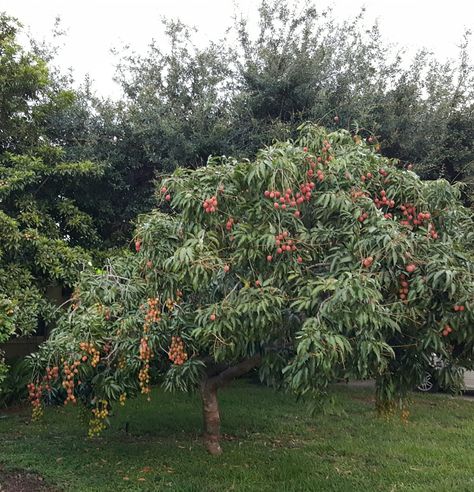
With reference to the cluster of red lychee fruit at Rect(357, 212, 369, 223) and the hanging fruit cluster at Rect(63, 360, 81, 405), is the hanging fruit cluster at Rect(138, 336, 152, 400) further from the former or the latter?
the cluster of red lychee fruit at Rect(357, 212, 369, 223)

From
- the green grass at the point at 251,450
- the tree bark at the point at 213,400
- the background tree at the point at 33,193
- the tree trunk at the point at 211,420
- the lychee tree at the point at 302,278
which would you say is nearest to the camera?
the lychee tree at the point at 302,278

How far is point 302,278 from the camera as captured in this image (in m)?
4.06

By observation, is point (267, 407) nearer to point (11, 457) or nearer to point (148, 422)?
point (148, 422)

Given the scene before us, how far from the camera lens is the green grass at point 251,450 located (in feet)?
18.8

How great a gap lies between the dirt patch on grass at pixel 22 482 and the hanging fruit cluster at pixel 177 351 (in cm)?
196

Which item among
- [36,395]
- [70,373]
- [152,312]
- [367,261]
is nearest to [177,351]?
[152,312]

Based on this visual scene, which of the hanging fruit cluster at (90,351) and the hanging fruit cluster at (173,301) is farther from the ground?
the hanging fruit cluster at (173,301)

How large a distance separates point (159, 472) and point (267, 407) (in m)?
4.04

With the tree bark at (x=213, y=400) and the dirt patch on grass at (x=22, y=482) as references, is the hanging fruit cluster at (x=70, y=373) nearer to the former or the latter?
the dirt patch on grass at (x=22, y=482)

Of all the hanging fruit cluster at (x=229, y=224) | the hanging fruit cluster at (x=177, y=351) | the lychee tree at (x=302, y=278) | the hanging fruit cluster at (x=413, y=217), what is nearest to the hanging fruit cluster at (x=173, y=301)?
the lychee tree at (x=302, y=278)

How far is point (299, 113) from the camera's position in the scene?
9062mm

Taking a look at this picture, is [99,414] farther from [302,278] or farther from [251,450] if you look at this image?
[302,278]

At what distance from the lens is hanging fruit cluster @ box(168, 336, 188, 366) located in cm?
475

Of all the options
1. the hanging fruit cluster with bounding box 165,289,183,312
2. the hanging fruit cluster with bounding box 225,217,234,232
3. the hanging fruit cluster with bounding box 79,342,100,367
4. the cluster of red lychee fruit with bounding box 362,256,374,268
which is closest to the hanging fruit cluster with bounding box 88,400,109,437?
the hanging fruit cluster with bounding box 79,342,100,367
